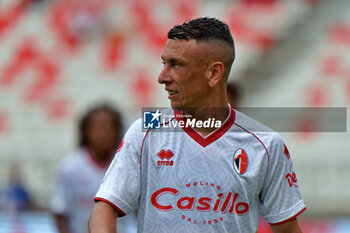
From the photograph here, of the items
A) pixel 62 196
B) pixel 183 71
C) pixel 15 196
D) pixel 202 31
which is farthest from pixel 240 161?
pixel 15 196

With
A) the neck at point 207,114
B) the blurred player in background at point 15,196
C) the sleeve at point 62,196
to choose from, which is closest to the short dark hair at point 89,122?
the sleeve at point 62,196

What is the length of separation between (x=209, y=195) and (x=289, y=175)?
40 cm

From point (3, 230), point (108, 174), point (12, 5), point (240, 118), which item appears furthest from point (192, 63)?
point (12, 5)

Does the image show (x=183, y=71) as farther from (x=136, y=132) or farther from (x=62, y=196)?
(x=62, y=196)

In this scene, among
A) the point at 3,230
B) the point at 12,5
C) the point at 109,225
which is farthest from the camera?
the point at 12,5

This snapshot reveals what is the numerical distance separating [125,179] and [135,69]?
10.6 metres

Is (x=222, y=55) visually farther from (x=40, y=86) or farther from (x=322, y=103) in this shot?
(x=40, y=86)

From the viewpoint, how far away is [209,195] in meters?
3.10

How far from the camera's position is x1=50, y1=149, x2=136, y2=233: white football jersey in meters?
5.45

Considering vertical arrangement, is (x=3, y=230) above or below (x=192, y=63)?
below

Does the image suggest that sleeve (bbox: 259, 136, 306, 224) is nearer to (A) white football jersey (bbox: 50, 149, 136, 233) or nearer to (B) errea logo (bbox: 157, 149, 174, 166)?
(B) errea logo (bbox: 157, 149, 174, 166)

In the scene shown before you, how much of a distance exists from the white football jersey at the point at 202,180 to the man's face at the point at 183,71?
0.17 meters

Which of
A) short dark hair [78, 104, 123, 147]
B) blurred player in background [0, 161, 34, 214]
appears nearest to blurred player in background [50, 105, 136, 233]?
short dark hair [78, 104, 123, 147]

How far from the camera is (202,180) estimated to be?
10.3 ft
